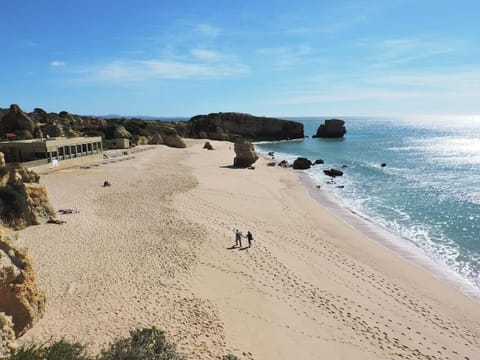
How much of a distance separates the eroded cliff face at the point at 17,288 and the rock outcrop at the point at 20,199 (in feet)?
25.4

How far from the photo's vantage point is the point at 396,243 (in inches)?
747

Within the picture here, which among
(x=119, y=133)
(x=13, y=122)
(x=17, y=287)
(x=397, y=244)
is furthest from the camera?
(x=119, y=133)

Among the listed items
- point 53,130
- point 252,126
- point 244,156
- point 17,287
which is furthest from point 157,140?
point 17,287

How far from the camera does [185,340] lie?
8.98 meters

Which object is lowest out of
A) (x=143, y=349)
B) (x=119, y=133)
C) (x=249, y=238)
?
(x=249, y=238)

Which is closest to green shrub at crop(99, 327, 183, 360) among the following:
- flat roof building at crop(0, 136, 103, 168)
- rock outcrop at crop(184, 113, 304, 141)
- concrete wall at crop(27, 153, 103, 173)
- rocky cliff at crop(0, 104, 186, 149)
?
flat roof building at crop(0, 136, 103, 168)

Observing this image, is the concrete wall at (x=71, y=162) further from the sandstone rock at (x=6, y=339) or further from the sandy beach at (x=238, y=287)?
the sandstone rock at (x=6, y=339)

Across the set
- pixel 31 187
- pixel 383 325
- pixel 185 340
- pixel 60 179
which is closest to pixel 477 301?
pixel 383 325

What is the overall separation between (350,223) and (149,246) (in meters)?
13.2

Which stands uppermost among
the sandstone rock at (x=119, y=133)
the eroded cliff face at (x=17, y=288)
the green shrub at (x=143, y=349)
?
the sandstone rock at (x=119, y=133)

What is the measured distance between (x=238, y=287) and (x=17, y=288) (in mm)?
6685

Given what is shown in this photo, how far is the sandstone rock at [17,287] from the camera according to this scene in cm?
817

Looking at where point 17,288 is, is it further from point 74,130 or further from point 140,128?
point 140,128

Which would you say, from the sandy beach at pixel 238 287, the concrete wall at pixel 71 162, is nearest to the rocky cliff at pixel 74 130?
the concrete wall at pixel 71 162
